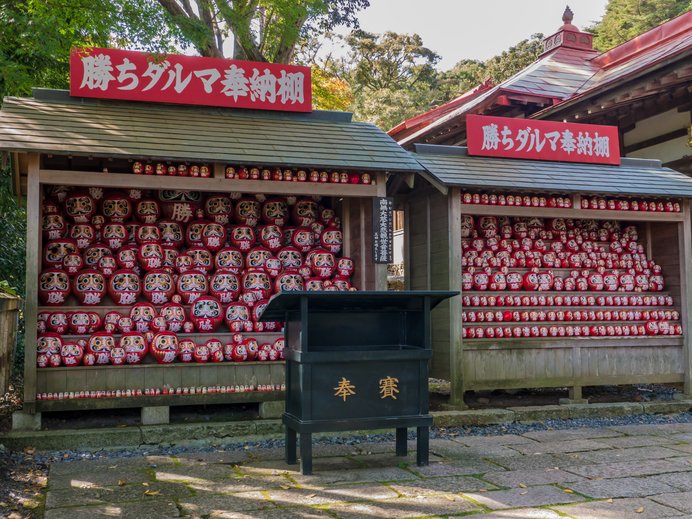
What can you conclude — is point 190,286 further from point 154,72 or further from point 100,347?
point 154,72

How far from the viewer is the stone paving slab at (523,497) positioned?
4949mm

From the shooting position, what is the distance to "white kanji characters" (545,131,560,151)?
9.74m

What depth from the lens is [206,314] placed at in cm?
781

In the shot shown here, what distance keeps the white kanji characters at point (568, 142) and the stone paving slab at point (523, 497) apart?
19.3 ft

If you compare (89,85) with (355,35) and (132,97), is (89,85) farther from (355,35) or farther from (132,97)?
(355,35)

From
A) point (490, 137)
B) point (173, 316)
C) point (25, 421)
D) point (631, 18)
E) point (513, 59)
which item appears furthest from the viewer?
point (513, 59)

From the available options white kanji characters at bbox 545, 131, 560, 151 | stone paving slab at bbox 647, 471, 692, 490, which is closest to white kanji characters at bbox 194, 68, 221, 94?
white kanji characters at bbox 545, 131, 560, 151

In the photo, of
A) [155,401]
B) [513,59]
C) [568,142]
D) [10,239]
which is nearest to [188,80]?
[155,401]

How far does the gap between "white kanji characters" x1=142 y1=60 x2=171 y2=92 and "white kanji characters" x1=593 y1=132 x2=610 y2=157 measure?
6.32m

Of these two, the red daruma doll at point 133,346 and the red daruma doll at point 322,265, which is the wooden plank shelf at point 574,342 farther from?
the red daruma doll at point 133,346

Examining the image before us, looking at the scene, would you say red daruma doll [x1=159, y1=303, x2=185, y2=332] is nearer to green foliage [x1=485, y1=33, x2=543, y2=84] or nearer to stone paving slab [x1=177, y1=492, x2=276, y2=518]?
stone paving slab [x1=177, y1=492, x2=276, y2=518]

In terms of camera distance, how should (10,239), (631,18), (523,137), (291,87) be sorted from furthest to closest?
1. (631,18)
2. (10,239)
3. (523,137)
4. (291,87)

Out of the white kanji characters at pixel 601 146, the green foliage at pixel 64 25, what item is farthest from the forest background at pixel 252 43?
the white kanji characters at pixel 601 146

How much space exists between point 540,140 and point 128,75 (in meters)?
5.79
